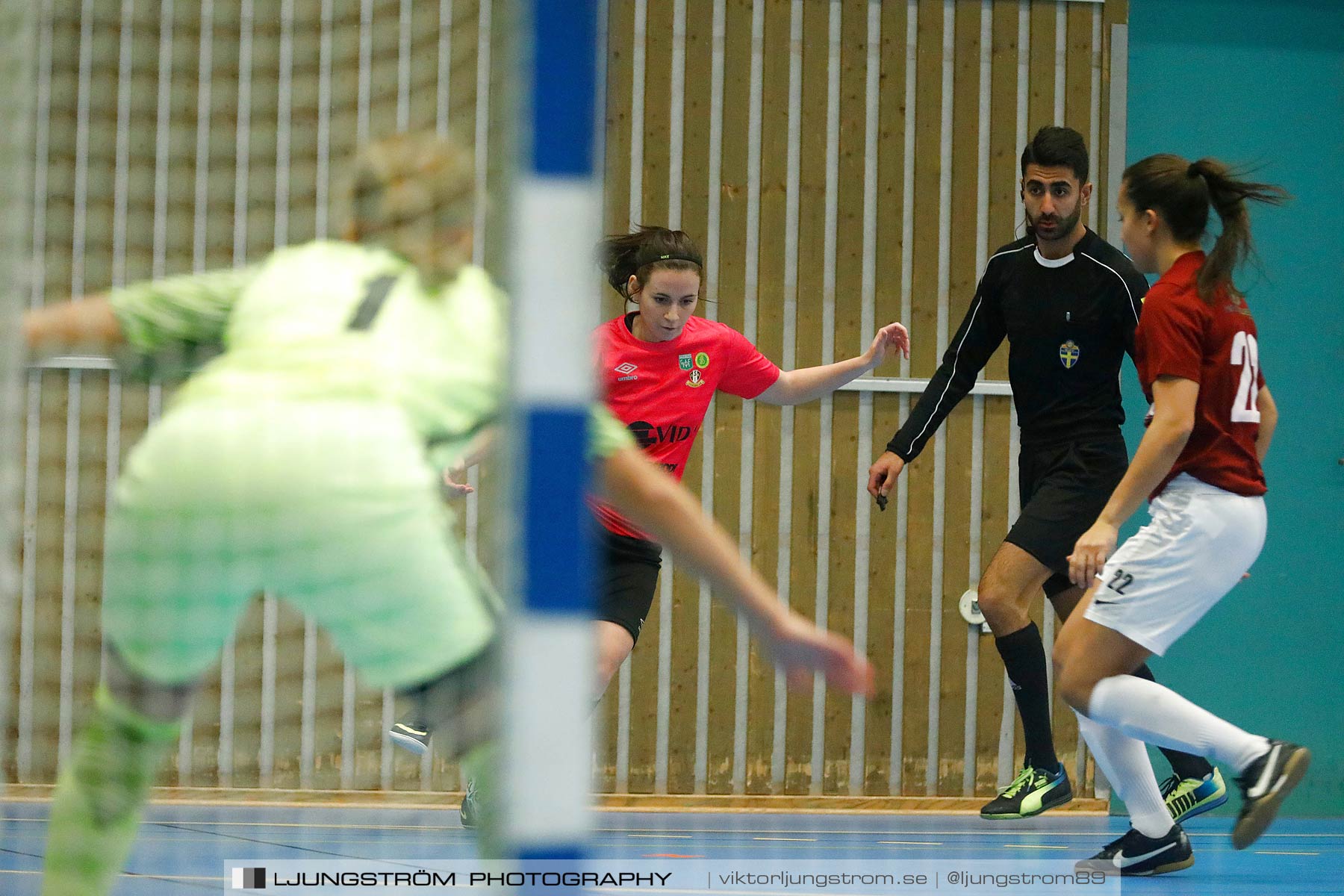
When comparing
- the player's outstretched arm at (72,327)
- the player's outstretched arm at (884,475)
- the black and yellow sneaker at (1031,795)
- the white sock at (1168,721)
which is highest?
the player's outstretched arm at (72,327)

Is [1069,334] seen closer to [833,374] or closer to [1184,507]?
[833,374]

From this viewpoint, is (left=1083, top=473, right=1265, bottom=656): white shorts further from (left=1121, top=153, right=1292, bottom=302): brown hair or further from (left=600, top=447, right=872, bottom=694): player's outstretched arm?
(left=600, top=447, right=872, bottom=694): player's outstretched arm

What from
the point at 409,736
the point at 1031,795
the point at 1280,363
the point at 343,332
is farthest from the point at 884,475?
the point at 1280,363

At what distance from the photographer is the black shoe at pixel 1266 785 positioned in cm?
352

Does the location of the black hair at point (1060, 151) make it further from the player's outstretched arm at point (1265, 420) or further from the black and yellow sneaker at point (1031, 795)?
the black and yellow sneaker at point (1031, 795)

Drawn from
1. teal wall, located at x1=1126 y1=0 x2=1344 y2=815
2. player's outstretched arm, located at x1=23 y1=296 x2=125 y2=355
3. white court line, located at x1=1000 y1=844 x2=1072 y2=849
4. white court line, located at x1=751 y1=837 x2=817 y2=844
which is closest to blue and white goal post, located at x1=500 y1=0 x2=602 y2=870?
player's outstretched arm, located at x1=23 y1=296 x2=125 y2=355

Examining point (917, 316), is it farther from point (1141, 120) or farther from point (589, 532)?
point (589, 532)

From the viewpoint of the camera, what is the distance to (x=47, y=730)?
267 centimetres

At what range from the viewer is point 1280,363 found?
6.89 m

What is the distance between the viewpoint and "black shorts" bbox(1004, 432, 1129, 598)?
4316mm

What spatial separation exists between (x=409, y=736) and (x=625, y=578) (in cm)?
197

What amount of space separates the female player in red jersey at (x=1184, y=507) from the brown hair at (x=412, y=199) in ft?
7.50

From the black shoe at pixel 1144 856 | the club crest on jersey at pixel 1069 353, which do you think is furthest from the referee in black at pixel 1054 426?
the black shoe at pixel 1144 856

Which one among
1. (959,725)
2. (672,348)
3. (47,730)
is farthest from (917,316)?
(47,730)
